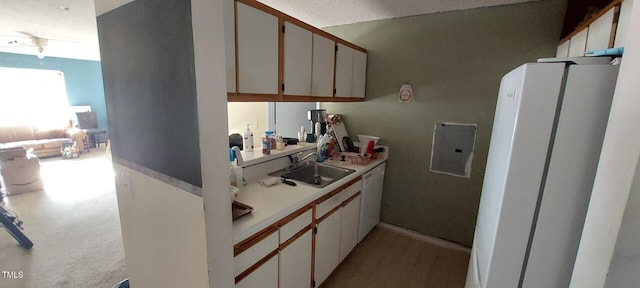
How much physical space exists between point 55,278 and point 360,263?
8.16ft

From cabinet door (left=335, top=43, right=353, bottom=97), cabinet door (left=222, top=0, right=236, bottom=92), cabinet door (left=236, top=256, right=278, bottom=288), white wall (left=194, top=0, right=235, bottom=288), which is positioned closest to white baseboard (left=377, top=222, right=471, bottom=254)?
cabinet door (left=335, top=43, right=353, bottom=97)

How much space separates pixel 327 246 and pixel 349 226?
367mm

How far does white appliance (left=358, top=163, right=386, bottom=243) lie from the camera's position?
93.5 inches

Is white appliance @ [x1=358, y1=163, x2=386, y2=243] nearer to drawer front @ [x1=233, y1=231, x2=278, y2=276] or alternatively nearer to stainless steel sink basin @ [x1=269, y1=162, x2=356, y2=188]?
stainless steel sink basin @ [x1=269, y1=162, x2=356, y2=188]

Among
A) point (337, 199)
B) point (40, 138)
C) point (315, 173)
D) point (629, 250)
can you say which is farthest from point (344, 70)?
point (40, 138)

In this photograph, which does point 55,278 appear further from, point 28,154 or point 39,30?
point 39,30

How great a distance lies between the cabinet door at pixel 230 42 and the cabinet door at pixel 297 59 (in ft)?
1.38

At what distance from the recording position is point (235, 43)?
136 cm

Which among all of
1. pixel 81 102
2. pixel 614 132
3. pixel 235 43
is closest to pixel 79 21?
pixel 235 43

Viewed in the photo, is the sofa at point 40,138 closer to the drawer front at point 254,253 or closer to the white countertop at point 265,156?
the white countertop at point 265,156

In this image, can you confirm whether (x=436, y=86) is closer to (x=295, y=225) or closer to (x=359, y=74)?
(x=359, y=74)

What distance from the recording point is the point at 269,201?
150 cm

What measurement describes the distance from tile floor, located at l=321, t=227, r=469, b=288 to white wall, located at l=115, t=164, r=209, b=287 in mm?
1216

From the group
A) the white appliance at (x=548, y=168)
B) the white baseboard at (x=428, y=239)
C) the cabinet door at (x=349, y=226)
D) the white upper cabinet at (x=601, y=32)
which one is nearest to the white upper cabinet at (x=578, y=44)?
the white upper cabinet at (x=601, y=32)
